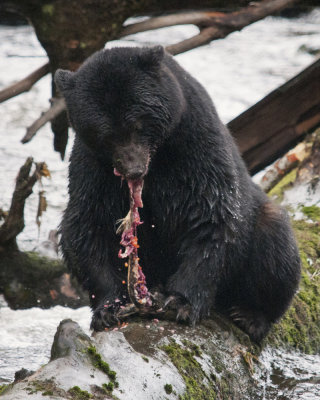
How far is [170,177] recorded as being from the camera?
17.6ft

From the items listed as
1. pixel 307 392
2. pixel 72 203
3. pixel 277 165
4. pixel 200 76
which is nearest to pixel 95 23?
pixel 277 165

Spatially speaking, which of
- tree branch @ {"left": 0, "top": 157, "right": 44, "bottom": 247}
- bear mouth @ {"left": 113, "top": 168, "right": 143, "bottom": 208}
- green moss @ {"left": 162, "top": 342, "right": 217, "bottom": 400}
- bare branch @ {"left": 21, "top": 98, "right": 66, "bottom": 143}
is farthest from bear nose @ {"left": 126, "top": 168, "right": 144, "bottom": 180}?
bare branch @ {"left": 21, "top": 98, "right": 66, "bottom": 143}

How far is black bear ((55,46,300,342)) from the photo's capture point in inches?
191

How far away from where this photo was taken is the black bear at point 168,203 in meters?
4.85

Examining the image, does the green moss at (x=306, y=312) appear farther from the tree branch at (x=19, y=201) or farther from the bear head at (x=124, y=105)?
the tree branch at (x=19, y=201)

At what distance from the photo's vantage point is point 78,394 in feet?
10.8

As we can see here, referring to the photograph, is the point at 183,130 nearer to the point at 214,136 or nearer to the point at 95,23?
the point at 214,136

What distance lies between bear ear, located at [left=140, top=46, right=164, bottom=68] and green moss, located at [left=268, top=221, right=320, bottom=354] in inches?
92.6

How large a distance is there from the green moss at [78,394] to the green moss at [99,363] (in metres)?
0.28

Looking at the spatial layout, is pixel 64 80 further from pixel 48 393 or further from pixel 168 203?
pixel 48 393

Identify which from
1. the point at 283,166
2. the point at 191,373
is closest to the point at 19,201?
the point at 283,166

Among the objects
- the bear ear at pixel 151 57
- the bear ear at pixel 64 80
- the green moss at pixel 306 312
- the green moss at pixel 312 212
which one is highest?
the bear ear at pixel 151 57

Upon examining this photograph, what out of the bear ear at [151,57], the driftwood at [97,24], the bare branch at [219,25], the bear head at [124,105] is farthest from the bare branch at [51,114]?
the bear ear at [151,57]

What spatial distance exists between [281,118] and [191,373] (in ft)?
15.2
